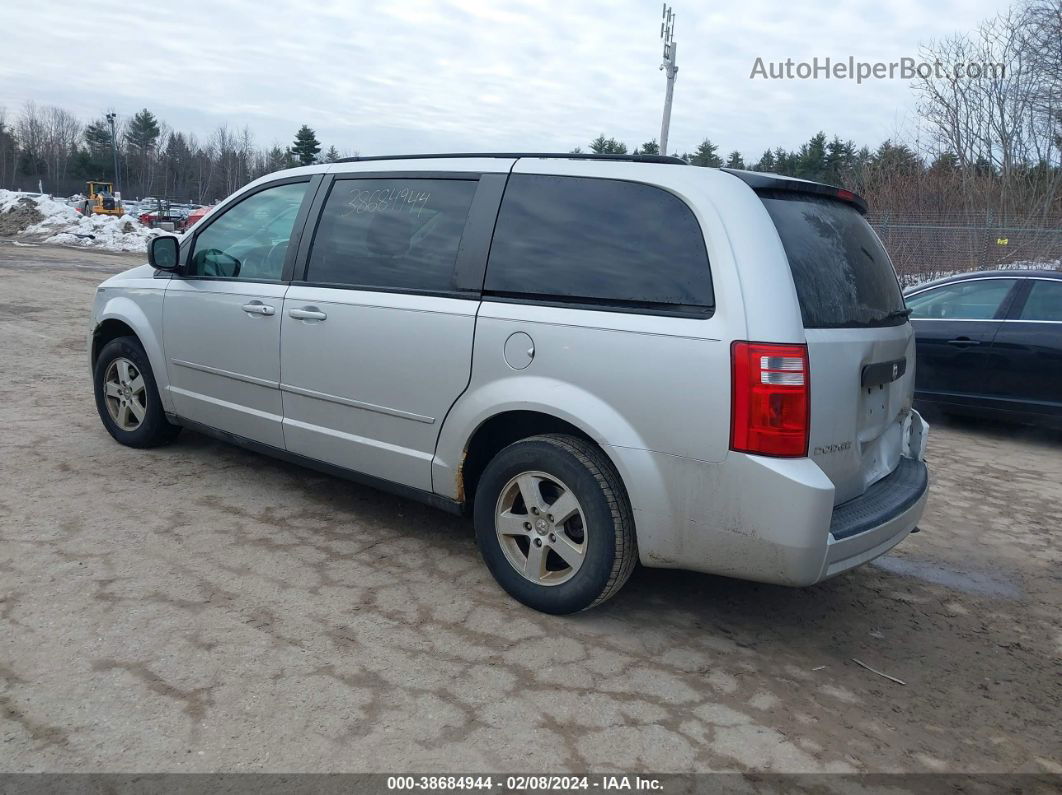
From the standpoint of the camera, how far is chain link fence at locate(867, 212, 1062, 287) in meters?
17.6

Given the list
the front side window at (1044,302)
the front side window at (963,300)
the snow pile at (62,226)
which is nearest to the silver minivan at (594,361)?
the front side window at (1044,302)

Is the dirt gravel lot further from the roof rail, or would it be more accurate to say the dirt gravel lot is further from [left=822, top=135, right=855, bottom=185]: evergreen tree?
[left=822, top=135, right=855, bottom=185]: evergreen tree

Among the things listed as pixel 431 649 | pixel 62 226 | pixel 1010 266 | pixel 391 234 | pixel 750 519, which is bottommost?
pixel 431 649

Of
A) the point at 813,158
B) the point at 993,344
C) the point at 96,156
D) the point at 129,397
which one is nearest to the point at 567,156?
the point at 129,397

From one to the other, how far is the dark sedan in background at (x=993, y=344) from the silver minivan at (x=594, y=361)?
3831 mm

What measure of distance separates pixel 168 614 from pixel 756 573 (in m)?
2.25

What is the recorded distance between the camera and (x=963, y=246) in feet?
59.4

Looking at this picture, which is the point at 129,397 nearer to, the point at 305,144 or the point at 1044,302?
the point at 1044,302

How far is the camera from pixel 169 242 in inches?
202

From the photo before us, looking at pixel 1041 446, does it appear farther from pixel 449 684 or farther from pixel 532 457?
pixel 449 684

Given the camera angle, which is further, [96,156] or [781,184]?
[96,156]

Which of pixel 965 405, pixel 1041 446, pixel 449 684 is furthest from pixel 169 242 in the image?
pixel 1041 446

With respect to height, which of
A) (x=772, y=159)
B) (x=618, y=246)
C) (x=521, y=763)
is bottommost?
(x=521, y=763)

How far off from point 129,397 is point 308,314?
192 centimetres
